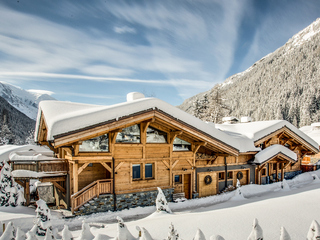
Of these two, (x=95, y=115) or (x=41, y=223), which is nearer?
(x=41, y=223)

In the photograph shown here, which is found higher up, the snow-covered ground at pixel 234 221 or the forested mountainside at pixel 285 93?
the forested mountainside at pixel 285 93

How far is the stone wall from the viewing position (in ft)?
37.5

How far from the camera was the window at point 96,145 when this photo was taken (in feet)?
38.4

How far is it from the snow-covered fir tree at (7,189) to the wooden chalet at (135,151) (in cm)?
269

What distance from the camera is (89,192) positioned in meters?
11.5

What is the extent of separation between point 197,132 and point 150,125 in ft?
10.3

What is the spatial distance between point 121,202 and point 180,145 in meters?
5.39

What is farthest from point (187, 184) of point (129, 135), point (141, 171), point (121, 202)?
point (129, 135)

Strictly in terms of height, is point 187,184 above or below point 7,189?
below

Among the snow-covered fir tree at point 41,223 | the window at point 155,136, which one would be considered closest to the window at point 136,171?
the window at point 155,136

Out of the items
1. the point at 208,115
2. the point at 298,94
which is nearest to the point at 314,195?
the point at 208,115

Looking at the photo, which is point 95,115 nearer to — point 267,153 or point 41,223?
point 41,223

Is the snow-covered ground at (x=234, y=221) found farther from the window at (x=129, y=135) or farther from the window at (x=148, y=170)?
the window at (x=129, y=135)

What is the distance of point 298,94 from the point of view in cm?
9656
